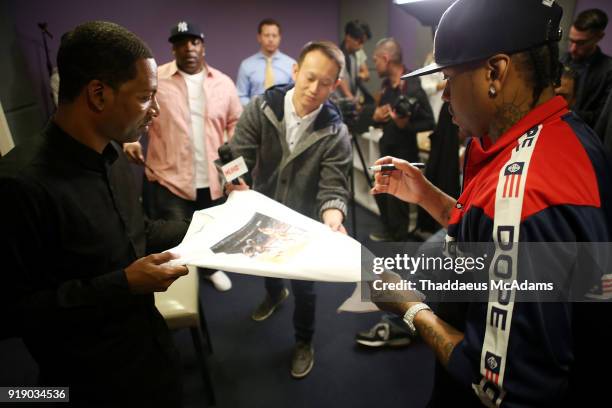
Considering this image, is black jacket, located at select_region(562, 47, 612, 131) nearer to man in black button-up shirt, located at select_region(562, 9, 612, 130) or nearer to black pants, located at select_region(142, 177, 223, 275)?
man in black button-up shirt, located at select_region(562, 9, 612, 130)

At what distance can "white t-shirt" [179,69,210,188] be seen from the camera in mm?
2369

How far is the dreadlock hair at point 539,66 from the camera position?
2.30ft

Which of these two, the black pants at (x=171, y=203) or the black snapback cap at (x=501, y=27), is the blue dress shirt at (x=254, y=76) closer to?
the black pants at (x=171, y=203)

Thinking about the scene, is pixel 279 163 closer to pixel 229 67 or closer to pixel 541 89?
pixel 541 89

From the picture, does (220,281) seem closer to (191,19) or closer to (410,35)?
(191,19)

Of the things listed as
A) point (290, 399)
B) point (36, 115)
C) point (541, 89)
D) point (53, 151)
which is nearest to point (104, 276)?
point (53, 151)

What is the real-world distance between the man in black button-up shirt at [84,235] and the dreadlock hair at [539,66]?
0.86 meters

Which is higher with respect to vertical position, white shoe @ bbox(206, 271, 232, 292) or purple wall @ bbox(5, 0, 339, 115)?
purple wall @ bbox(5, 0, 339, 115)

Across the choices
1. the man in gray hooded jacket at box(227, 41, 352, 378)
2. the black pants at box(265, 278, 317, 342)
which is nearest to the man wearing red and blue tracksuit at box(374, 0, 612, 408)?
the man in gray hooded jacket at box(227, 41, 352, 378)

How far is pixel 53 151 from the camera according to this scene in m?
0.87

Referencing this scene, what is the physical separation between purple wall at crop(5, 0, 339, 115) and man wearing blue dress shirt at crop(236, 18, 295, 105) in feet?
2.57

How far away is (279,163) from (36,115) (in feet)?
8.67

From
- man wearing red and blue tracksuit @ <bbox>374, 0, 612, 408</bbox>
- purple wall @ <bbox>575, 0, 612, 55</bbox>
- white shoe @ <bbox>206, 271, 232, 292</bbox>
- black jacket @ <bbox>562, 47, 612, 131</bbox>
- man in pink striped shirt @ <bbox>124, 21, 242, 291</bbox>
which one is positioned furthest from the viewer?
purple wall @ <bbox>575, 0, 612, 55</bbox>

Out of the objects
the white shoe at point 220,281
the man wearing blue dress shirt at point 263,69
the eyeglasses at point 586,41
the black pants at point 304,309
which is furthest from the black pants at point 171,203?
the eyeglasses at point 586,41
